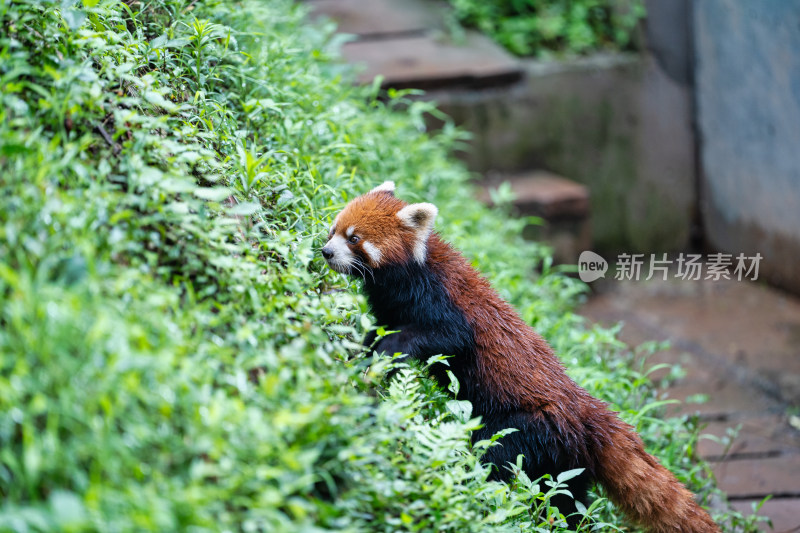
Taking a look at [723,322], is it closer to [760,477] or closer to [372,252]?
[760,477]

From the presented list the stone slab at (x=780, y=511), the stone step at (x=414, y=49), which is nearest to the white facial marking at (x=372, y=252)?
the stone slab at (x=780, y=511)

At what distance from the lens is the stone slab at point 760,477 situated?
13.1ft

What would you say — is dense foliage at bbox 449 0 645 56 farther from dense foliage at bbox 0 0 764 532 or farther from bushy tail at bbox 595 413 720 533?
bushy tail at bbox 595 413 720 533

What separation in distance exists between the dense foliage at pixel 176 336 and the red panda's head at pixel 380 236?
0.13 meters

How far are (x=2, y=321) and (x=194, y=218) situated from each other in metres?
0.62

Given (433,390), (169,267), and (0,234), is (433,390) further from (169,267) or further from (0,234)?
(0,234)

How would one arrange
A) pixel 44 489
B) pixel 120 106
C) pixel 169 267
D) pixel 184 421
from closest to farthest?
1. pixel 44 489
2. pixel 184 421
3. pixel 169 267
4. pixel 120 106

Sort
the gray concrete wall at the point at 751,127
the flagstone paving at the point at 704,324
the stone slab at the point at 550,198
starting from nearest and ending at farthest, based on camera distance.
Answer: the flagstone paving at the point at 704,324 → the gray concrete wall at the point at 751,127 → the stone slab at the point at 550,198

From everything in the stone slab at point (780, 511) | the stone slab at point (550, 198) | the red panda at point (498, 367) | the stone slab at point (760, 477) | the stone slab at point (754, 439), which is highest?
the red panda at point (498, 367)

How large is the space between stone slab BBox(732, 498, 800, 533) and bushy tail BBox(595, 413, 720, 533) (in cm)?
101

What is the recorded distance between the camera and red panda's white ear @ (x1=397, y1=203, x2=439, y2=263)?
308 centimetres

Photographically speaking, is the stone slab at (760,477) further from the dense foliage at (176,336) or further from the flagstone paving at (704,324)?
the dense foliage at (176,336)

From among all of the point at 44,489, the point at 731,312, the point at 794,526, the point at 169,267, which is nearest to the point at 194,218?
the point at 169,267

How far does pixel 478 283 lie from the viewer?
313 centimetres
